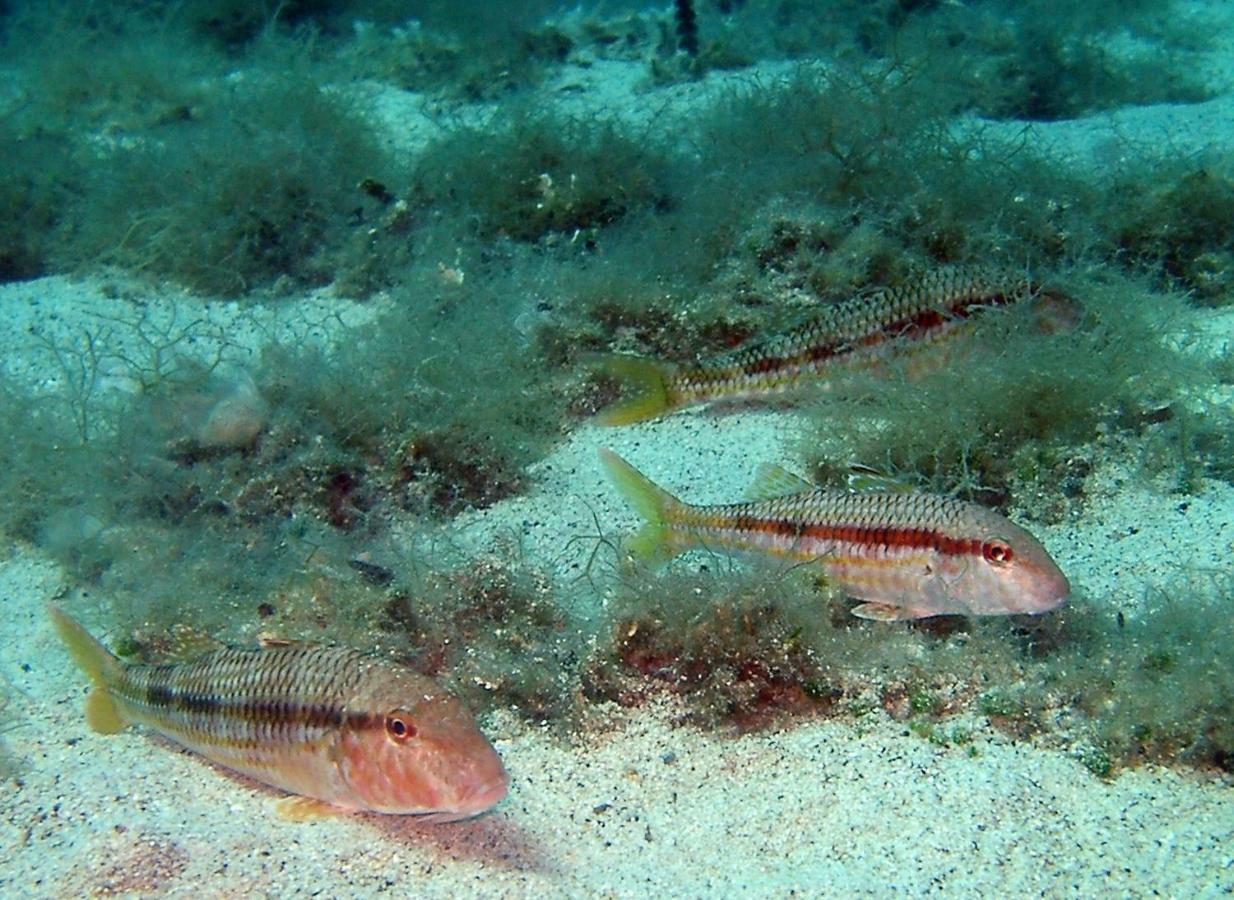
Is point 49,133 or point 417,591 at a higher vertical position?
point 49,133

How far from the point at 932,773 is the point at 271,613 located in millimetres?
3137

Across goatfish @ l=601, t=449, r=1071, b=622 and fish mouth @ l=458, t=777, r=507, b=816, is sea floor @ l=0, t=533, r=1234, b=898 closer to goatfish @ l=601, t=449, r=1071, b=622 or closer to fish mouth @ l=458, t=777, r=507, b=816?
fish mouth @ l=458, t=777, r=507, b=816

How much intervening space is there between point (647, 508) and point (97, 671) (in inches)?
100

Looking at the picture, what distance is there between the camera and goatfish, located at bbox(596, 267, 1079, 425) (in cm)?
552

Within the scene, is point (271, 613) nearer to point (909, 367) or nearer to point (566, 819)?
point (566, 819)

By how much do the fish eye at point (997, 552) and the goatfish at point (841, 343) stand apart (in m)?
2.42

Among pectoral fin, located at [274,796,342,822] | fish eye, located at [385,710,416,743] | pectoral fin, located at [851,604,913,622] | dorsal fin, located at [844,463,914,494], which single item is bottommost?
pectoral fin, located at [274,796,342,822]

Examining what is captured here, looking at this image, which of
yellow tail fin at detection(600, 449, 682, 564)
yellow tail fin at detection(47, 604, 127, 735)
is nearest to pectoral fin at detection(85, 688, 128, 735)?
yellow tail fin at detection(47, 604, 127, 735)

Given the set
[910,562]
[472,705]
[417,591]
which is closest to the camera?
[910,562]

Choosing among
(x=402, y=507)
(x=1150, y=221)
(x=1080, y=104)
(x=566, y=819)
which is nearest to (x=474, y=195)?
(x=402, y=507)

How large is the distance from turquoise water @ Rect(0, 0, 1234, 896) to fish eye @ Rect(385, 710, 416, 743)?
54 centimetres

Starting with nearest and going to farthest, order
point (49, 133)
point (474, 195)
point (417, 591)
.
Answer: point (417, 591), point (474, 195), point (49, 133)

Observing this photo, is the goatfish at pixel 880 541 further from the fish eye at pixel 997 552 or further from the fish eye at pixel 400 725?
the fish eye at pixel 400 725

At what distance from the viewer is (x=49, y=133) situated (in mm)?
10789
